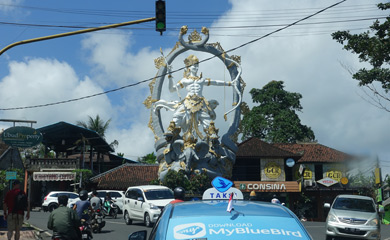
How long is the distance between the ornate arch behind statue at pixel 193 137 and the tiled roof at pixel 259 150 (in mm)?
10059

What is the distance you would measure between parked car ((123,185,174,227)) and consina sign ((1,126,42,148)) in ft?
16.3

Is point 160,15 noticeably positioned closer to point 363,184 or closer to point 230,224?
point 230,224

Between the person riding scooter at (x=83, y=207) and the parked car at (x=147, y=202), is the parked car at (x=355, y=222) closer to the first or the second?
the parked car at (x=147, y=202)

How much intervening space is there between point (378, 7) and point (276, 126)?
133 ft

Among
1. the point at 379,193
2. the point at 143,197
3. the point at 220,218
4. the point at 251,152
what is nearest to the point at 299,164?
the point at 251,152

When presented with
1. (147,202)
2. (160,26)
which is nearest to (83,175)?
(147,202)

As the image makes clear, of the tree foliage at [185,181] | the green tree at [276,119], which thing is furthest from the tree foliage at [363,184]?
the tree foliage at [185,181]

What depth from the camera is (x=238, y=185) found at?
4544 cm

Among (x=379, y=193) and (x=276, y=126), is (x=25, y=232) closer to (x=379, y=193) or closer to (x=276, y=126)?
(x=379, y=193)

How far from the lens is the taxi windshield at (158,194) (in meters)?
22.0

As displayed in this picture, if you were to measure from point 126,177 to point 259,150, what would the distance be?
513 inches

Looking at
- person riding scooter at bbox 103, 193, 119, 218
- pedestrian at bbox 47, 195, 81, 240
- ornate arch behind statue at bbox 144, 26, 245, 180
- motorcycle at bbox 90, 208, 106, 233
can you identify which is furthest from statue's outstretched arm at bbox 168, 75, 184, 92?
pedestrian at bbox 47, 195, 81, 240

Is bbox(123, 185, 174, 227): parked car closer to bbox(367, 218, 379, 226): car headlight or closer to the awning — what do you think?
bbox(367, 218, 379, 226): car headlight

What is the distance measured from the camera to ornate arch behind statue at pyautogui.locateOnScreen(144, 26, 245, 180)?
3534 cm
